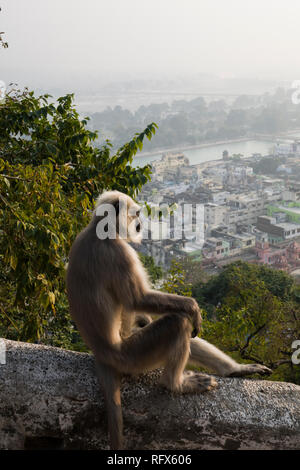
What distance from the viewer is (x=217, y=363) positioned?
9.71ft

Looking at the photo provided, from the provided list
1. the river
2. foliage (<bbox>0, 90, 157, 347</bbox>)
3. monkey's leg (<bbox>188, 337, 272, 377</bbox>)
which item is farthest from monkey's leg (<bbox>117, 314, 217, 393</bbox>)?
the river

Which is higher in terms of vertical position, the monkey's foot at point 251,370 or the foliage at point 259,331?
the monkey's foot at point 251,370

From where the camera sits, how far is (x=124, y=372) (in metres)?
2.61

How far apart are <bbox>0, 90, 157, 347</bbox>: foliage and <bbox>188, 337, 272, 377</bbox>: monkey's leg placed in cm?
116

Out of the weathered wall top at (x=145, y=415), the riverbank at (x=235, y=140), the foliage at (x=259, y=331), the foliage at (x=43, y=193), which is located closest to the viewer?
the weathered wall top at (x=145, y=415)

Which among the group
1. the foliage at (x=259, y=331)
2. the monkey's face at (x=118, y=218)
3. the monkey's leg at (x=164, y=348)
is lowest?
the foliage at (x=259, y=331)

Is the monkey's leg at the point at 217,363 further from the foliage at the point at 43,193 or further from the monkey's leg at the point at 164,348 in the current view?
the foliage at the point at 43,193

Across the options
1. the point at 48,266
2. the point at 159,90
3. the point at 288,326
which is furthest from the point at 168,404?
the point at 159,90

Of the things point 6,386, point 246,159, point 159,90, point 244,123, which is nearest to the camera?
point 6,386

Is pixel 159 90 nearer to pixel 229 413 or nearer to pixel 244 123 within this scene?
pixel 244 123

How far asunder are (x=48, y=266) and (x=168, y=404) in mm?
1651

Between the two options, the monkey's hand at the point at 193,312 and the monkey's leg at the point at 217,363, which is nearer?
the monkey's hand at the point at 193,312

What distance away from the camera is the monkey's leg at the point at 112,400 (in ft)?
7.87

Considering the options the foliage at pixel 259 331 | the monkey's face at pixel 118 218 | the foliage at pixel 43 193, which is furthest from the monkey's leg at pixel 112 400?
the foliage at pixel 259 331
